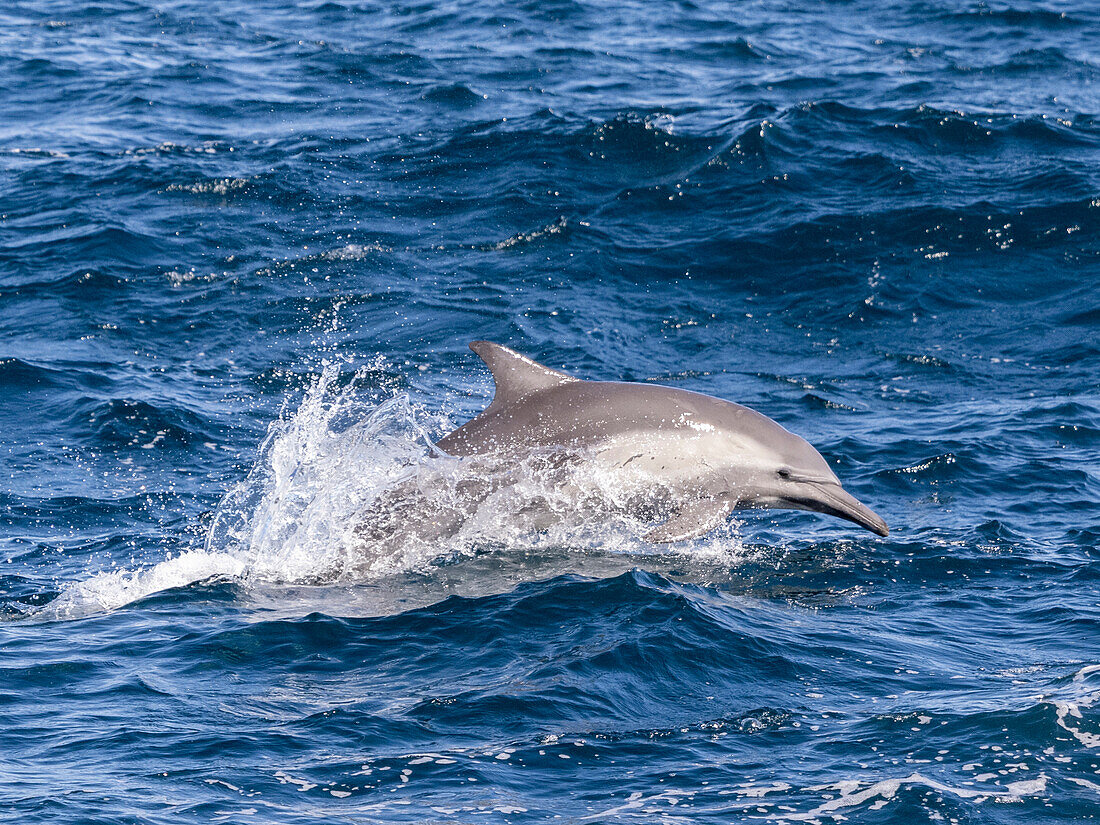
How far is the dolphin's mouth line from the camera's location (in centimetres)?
1125

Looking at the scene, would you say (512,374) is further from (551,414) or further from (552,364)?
(552,364)

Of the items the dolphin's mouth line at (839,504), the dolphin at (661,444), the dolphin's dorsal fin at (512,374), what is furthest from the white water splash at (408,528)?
the dolphin's mouth line at (839,504)

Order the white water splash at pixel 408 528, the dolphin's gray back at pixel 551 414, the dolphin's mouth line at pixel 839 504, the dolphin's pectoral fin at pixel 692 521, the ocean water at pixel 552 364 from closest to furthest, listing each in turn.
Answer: the ocean water at pixel 552 364 → the dolphin's pectoral fin at pixel 692 521 → the white water splash at pixel 408 528 → the dolphin's gray back at pixel 551 414 → the dolphin's mouth line at pixel 839 504

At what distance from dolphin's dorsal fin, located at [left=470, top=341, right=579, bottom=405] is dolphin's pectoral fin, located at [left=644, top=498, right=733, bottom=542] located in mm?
1310

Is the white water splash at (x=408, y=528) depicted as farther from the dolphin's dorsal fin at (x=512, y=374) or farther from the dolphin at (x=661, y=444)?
the dolphin's dorsal fin at (x=512, y=374)

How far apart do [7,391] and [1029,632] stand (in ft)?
34.8

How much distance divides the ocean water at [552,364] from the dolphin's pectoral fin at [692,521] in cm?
37

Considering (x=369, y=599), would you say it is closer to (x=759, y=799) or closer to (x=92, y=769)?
(x=92, y=769)

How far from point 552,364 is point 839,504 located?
5144 millimetres

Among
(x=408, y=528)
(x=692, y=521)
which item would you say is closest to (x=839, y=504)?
(x=692, y=521)

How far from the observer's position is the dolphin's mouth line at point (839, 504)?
11.2 m

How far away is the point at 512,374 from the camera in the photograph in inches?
423

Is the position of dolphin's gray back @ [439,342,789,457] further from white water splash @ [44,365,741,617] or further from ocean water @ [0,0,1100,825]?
ocean water @ [0,0,1100,825]

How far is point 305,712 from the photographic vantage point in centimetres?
811
